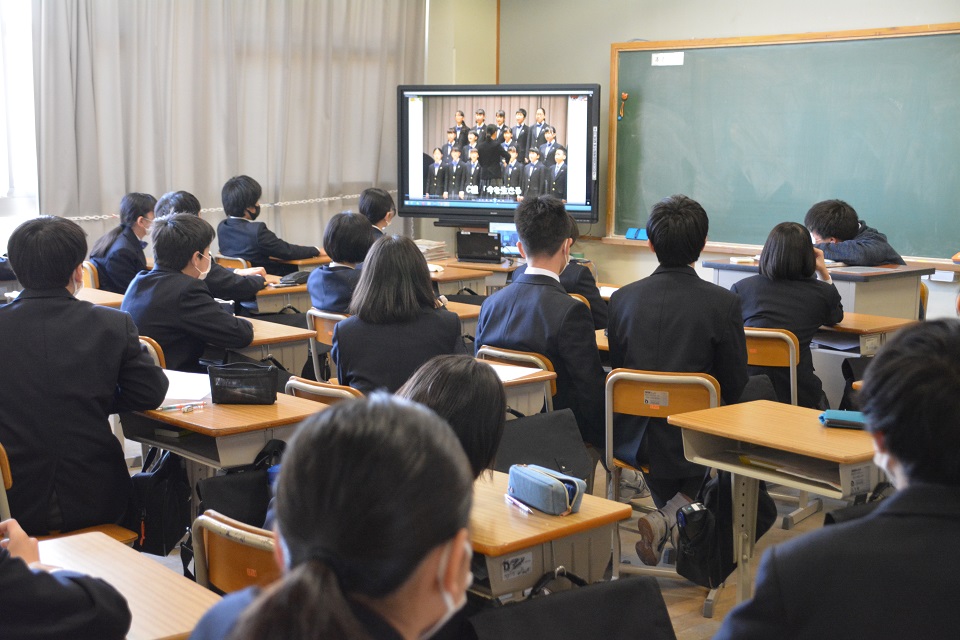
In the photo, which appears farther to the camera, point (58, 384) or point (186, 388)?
point (186, 388)

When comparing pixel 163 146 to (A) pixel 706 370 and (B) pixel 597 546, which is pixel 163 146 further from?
(B) pixel 597 546

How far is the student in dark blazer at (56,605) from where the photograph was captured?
1.42 metres

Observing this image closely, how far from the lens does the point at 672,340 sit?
348 centimetres

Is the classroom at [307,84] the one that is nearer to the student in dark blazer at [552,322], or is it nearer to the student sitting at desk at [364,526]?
the student in dark blazer at [552,322]

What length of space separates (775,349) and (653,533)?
1135 mm

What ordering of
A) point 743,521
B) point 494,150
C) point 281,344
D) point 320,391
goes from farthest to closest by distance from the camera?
point 494,150, point 281,344, point 320,391, point 743,521

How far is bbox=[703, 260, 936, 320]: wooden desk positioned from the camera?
516cm

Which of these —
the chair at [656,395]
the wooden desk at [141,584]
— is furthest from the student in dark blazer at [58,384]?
the chair at [656,395]

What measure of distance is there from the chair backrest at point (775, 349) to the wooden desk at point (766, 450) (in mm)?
825

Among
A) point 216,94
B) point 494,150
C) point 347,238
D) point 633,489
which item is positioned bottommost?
point 633,489

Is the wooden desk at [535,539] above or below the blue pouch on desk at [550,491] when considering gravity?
below

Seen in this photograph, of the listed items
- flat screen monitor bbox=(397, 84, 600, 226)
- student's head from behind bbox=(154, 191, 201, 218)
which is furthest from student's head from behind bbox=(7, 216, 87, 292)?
flat screen monitor bbox=(397, 84, 600, 226)

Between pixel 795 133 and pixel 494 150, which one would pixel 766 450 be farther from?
pixel 494 150

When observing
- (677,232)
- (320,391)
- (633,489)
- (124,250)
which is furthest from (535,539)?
(124,250)
